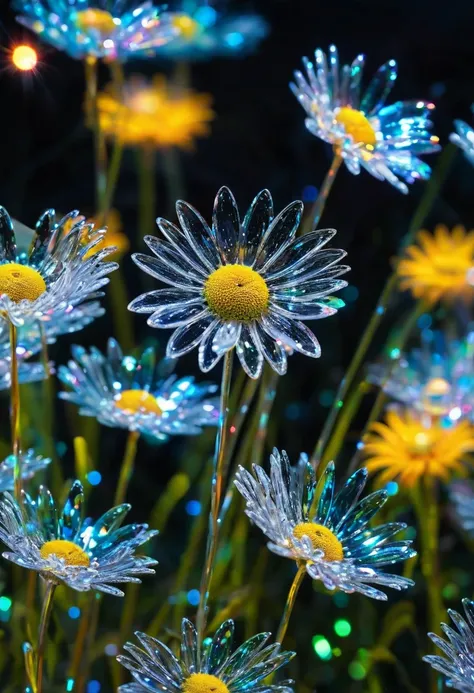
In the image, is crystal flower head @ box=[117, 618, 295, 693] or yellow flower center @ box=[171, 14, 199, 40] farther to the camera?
yellow flower center @ box=[171, 14, 199, 40]

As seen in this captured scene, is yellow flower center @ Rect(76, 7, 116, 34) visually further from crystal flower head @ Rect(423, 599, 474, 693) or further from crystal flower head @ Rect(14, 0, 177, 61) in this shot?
crystal flower head @ Rect(423, 599, 474, 693)

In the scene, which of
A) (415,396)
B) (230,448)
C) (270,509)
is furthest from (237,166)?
(270,509)

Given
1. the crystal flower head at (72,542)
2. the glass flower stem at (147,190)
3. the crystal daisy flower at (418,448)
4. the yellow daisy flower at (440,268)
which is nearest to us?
the crystal flower head at (72,542)

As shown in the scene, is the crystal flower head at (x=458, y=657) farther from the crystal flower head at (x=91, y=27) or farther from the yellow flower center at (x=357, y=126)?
the crystal flower head at (x=91, y=27)

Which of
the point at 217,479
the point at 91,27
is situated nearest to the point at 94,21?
the point at 91,27

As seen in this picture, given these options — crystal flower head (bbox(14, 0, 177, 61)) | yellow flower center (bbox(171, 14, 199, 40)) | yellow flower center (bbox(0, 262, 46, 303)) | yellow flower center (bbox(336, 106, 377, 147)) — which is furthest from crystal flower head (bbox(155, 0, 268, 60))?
yellow flower center (bbox(0, 262, 46, 303))

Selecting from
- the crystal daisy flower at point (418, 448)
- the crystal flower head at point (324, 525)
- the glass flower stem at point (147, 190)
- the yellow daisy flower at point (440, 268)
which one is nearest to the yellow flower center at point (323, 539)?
the crystal flower head at point (324, 525)

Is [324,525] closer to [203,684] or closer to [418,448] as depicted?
[203,684]
